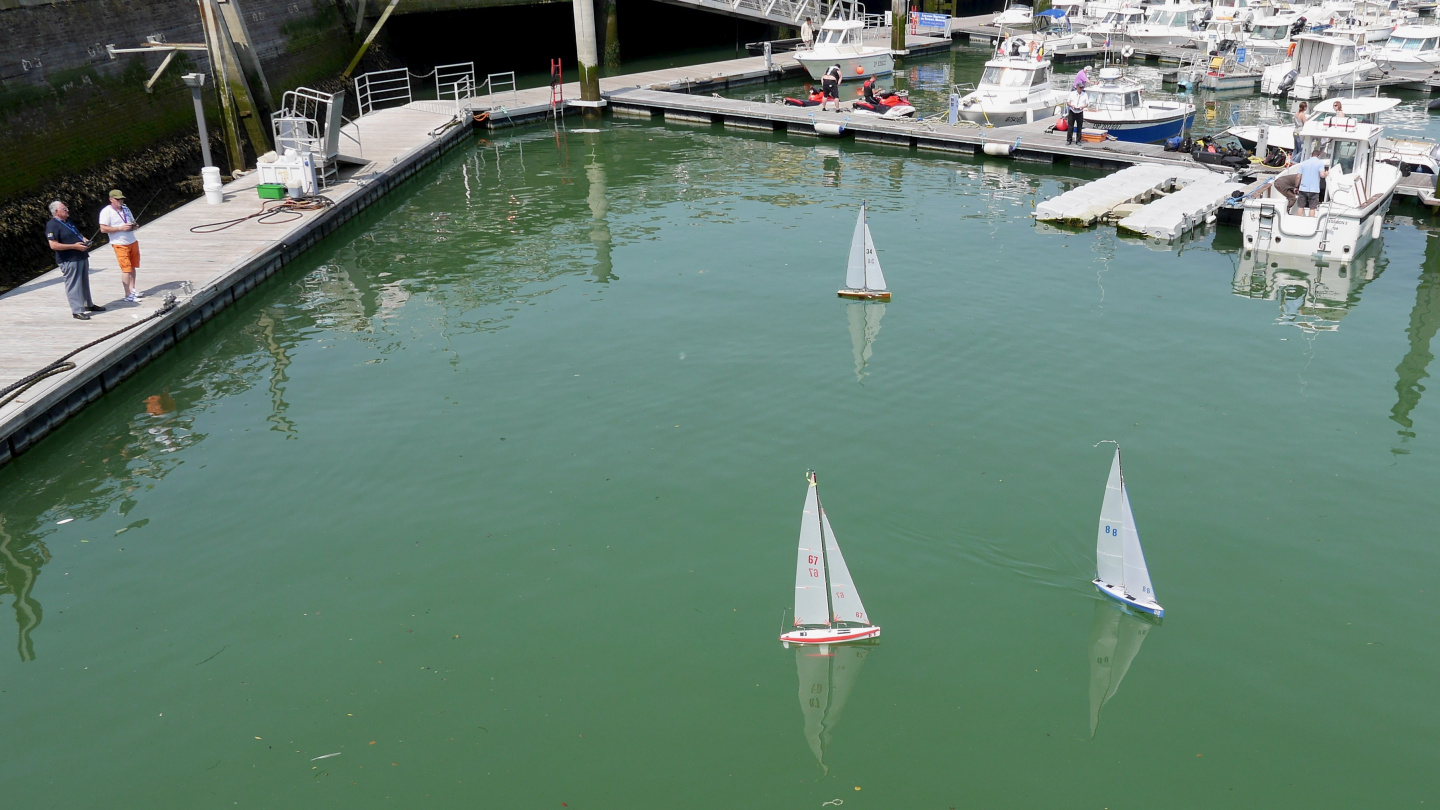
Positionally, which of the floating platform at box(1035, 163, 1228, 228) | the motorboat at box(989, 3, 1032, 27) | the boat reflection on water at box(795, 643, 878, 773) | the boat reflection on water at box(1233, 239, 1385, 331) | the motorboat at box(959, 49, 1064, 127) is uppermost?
the motorboat at box(989, 3, 1032, 27)

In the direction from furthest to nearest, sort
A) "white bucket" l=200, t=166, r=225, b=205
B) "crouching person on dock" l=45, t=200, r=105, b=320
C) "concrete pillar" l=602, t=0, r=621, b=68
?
"concrete pillar" l=602, t=0, r=621, b=68 → "white bucket" l=200, t=166, r=225, b=205 → "crouching person on dock" l=45, t=200, r=105, b=320

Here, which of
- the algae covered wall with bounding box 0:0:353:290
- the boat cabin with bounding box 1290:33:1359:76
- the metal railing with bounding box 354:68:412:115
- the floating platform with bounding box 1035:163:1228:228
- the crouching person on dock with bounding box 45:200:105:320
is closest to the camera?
the crouching person on dock with bounding box 45:200:105:320

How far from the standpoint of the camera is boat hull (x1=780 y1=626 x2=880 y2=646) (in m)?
10.4

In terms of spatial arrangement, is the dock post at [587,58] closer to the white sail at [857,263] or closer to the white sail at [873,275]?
the white sail at [857,263]

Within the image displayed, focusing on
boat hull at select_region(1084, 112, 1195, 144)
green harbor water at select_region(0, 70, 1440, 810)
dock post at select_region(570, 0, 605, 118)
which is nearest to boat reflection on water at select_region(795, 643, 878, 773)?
green harbor water at select_region(0, 70, 1440, 810)

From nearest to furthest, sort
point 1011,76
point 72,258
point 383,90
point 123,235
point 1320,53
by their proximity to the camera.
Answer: point 72,258 → point 123,235 → point 1011,76 → point 383,90 → point 1320,53

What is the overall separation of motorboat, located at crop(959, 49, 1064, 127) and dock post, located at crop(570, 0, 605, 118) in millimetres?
12667

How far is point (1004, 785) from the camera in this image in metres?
8.85

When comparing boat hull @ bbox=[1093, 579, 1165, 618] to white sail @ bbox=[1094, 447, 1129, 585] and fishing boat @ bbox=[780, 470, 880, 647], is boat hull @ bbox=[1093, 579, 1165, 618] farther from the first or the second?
fishing boat @ bbox=[780, 470, 880, 647]

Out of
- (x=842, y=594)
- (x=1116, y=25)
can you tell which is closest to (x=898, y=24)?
(x=1116, y=25)

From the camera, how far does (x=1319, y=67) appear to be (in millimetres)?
43406

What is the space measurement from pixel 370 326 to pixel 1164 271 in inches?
604

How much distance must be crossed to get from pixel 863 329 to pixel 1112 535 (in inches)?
316

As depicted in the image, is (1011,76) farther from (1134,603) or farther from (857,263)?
(1134,603)
